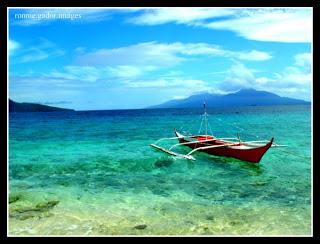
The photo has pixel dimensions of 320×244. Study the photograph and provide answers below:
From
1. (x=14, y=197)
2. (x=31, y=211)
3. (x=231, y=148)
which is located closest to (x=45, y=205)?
(x=31, y=211)

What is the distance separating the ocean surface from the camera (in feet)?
23.6

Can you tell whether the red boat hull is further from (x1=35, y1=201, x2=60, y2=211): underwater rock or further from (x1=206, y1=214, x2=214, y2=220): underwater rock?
(x1=35, y1=201, x2=60, y2=211): underwater rock

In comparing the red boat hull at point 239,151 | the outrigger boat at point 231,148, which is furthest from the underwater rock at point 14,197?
the red boat hull at point 239,151

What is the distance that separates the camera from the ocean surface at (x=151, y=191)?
7180 mm

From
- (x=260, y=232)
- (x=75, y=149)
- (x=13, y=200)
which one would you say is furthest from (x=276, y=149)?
(x=13, y=200)

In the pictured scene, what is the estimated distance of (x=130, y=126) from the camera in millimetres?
21578

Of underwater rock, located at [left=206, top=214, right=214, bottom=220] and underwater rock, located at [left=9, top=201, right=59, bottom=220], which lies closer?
underwater rock, located at [left=206, top=214, right=214, bottom=220]

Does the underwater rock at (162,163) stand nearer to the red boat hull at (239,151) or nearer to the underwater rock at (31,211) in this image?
the red boat hull at (239,151)

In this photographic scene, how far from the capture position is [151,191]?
29.0ft

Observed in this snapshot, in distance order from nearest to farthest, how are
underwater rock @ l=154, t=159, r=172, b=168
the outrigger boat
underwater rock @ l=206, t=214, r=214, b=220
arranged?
underwater rock @ l=206, t=214, r=214, b=220 < the outrigger boat < underwater rock @ l=154, t=159, r=172, b=168

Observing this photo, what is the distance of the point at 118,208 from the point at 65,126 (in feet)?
40.3

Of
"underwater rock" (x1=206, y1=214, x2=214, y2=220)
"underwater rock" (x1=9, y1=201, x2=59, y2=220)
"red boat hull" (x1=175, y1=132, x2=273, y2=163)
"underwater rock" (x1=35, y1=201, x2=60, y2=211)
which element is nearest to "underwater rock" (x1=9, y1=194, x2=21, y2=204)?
"underwater rock" (x1=9, y1=201, x2=59, y2=220)

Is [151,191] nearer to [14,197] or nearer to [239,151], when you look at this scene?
[14,197]

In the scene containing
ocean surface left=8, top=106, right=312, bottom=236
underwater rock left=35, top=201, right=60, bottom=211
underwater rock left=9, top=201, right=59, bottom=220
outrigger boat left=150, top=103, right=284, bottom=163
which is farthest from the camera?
outrigger boat left=150, top=103, right=284, bottom=163
